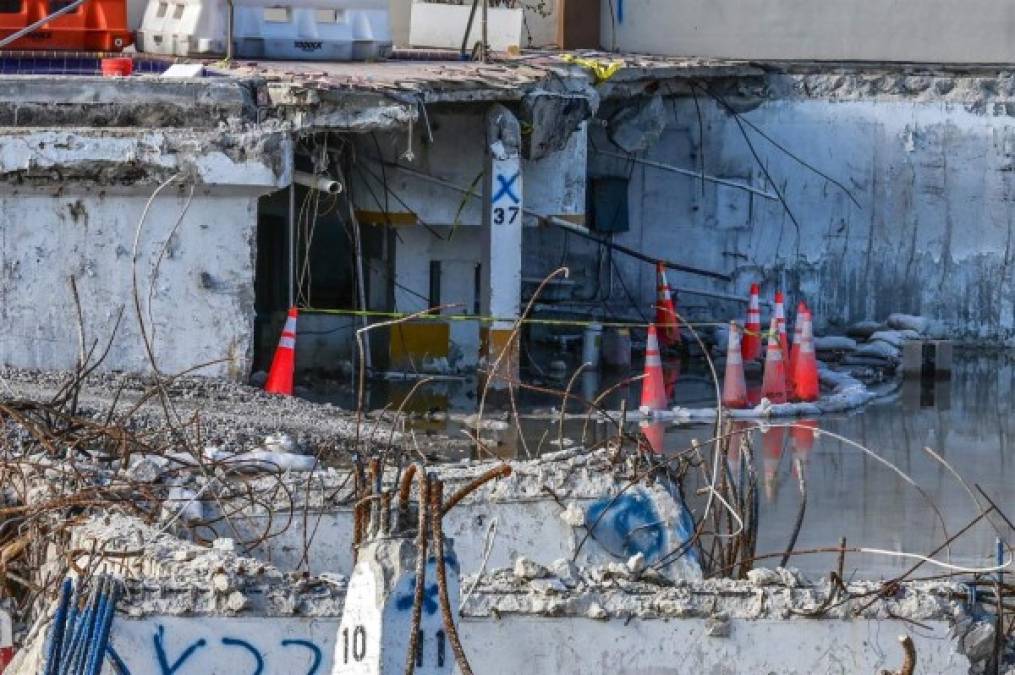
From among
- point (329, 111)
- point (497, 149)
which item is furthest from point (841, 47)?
point (329, 111)

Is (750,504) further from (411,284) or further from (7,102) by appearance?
(411,284)

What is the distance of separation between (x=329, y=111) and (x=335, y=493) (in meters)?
6.66

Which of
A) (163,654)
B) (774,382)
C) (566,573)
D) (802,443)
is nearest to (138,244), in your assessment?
(802,443)

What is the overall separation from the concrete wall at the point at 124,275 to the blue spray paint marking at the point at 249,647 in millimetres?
7869

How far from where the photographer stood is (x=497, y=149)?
17.8 meters

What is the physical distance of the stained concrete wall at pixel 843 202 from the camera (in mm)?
21141

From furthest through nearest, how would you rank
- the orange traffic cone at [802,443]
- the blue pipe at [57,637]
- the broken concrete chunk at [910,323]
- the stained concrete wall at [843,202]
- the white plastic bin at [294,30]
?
the stained concrete wall at [843,202] → the broken concrete chunk at [910,323] → the white plastic bin at [294,30] → the orange traffic cone at [802,443] → the blue pipe at [57,637]

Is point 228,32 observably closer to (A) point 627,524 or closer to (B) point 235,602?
(A) point 627,524

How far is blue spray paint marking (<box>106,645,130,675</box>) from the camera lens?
772 cm

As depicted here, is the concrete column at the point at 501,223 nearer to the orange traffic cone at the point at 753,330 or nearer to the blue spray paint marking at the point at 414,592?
the orange traffic cone at the point at 753,330

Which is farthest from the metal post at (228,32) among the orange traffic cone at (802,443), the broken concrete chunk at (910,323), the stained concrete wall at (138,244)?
the broken concrete chunk at (910,323)

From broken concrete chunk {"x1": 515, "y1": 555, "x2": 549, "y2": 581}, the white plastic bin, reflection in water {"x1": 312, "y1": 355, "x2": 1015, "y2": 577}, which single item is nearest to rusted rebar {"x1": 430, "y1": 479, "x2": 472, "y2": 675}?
broken concrete chunk {"x1": 515, "y1": 555, "x2": 549, "y2": 581}

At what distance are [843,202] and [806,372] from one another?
420 centimetres

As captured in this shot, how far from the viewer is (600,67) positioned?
1939 cm
